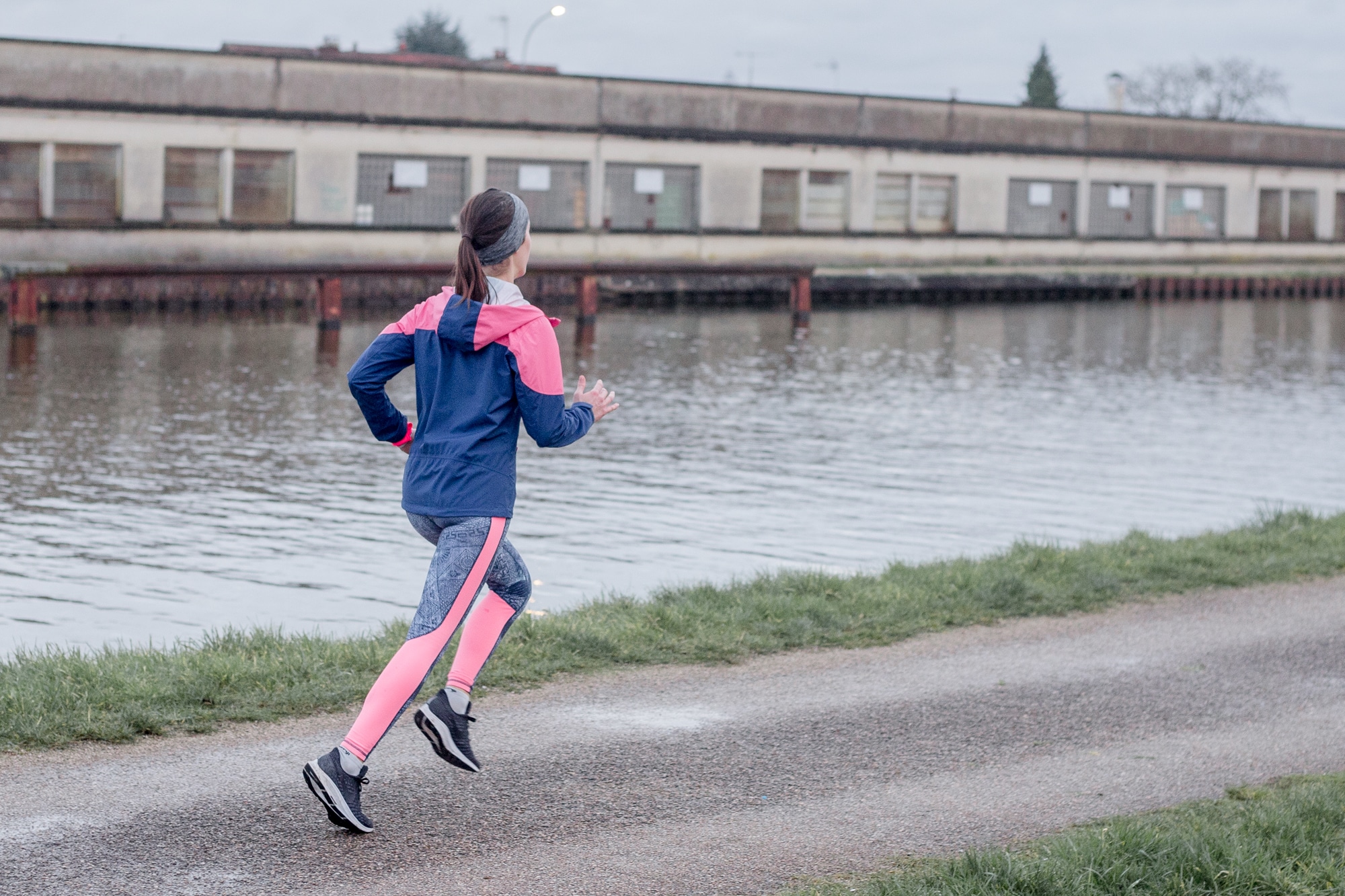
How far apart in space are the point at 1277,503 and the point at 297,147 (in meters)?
30.6

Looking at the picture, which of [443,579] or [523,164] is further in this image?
[523,164]

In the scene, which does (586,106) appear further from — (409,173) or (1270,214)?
(1270,214)

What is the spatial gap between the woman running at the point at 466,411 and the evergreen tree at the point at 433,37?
95.9 m

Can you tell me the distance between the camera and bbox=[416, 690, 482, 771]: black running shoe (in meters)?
5.28

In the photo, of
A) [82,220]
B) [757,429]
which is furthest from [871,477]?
[82,220]

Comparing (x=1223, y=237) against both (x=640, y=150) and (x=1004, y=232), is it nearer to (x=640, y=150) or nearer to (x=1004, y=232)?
(x=1004, y=232)

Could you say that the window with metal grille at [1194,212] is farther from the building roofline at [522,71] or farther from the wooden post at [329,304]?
the wooden post at [329,304]

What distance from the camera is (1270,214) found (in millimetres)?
55844

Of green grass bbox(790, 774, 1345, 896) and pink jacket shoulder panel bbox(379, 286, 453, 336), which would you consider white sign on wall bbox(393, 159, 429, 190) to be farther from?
green grass bbox(790, 774, 1345, 896)

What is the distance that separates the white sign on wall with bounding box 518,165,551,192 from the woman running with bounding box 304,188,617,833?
3771cm

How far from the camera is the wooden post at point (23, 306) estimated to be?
2577 centimetres

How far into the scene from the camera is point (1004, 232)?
5031 cm

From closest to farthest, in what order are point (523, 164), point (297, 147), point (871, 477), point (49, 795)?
point (49, 795) < point (871, 477) < point (297, 147) < point (523, 164)

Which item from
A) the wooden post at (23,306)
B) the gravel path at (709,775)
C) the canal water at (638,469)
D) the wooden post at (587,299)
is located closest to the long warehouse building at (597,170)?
the wooden post at (587,299)
